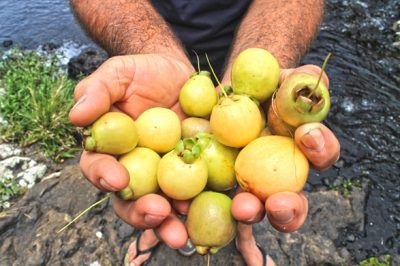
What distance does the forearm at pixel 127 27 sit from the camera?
3744mm

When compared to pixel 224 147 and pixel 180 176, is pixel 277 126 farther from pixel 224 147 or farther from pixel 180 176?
pixel 180 176

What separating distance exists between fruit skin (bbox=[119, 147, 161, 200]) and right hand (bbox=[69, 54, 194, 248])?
0.21 feet

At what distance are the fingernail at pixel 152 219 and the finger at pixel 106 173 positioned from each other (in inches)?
8.5

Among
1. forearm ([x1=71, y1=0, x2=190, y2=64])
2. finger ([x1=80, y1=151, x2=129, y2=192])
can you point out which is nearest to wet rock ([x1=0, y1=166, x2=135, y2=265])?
forearm ([x1=71, y1=0, x2=190, y2=64])

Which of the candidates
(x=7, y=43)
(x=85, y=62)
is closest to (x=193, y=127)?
(x=85, y=62)

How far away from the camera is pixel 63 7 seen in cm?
941

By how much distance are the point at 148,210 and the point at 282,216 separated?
0.71m

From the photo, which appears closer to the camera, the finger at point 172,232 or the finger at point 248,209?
the finger at point 248,209

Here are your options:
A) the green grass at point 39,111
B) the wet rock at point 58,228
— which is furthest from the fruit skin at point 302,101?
the green grass at point 39,111

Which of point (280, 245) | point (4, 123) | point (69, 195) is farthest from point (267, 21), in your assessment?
point (4, 123)

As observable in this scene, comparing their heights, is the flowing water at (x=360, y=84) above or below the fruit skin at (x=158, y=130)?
below

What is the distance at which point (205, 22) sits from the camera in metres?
4.05

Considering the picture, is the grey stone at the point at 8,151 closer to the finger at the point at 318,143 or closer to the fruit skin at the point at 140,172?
the fruit skin at the point at 140,172

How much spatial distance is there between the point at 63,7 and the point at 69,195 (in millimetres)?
6414
